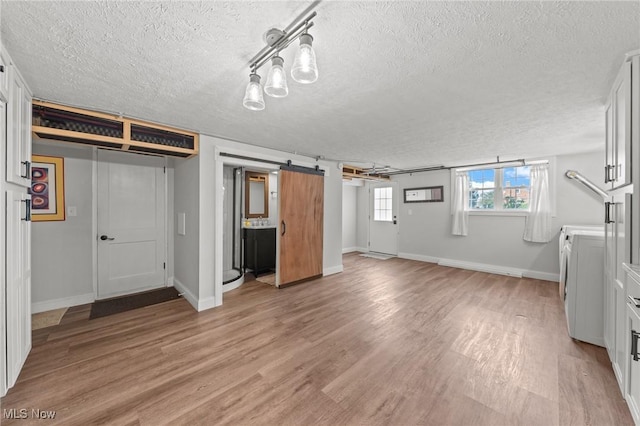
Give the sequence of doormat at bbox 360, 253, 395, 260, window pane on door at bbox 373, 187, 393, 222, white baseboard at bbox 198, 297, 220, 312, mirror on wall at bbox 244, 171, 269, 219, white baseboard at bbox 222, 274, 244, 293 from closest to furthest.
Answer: white baseboard at bbox 198, 297, 220, 312 → white baseboard at bbox 222, 274, 244, 293 → mirror on wall at bbox 244, 171, 269, 219 → doormat at bbox 360, 253, 395, 260 → window pane on door at bbox 373, 187, 393, 222

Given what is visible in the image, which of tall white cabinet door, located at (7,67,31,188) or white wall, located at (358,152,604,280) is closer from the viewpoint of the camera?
tall white cabinet door, located at (7,67,31,188)

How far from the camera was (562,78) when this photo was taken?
1.87 m

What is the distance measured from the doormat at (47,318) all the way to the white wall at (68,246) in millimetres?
138

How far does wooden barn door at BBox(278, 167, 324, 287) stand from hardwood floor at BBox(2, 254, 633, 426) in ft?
2.92

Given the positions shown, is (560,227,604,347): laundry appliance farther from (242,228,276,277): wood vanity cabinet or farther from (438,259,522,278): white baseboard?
(242,228,276,277): wood vanity cabinet

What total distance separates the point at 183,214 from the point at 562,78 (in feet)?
14.3

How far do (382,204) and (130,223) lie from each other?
5.87m

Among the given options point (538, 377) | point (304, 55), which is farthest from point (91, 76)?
point (538, 377)

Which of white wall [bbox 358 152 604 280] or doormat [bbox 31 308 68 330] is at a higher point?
white wall [bbox 358 152 604 280]

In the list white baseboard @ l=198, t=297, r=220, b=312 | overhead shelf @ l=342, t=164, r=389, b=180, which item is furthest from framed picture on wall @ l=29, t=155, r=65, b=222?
overhead shelf @ l=342, t=164, r=389, b=180

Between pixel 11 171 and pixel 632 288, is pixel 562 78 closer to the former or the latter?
pixel 632 288

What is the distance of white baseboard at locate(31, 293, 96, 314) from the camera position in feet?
10.3

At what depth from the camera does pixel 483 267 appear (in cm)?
537

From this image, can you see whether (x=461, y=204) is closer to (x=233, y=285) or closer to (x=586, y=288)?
(x=586, y=288)
